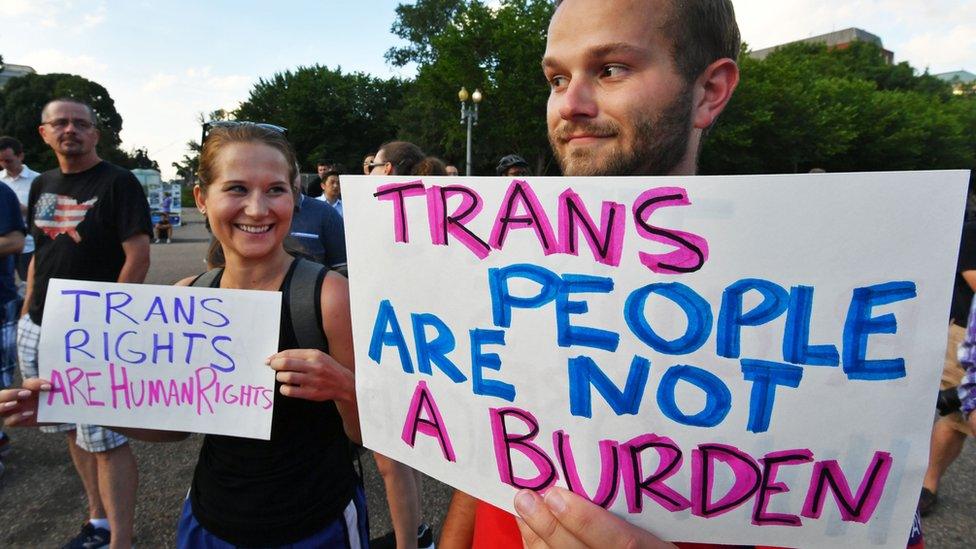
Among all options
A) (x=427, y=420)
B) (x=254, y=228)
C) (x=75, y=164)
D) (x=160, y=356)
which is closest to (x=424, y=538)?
(x=160, y=356)

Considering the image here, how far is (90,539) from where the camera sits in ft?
8.09

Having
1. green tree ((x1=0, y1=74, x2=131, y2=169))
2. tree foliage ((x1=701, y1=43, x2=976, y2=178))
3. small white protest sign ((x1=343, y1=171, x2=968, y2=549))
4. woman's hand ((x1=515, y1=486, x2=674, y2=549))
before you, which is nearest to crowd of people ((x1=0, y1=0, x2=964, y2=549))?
woman's hand ((x1=515, y1=486, x2=674, y2=549))

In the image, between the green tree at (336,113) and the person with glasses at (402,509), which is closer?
the person with glasses at (402,509)

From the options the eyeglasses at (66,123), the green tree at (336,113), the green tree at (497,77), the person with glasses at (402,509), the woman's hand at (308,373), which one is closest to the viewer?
the woman's hand at (308,373)

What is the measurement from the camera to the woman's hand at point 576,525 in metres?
0.75

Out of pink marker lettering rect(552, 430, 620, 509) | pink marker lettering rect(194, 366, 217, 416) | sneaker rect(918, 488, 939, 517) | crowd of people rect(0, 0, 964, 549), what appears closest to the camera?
pink marker lettering rect(552, 430, 620, 509)

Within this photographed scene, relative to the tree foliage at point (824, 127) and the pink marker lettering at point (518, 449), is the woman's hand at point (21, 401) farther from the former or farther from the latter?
the tree foliage at point (824, 127)

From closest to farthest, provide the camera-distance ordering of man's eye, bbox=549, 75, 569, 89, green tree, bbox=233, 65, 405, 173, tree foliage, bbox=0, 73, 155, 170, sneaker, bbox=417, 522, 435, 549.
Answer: man's eye, bbox=549, 75, 569, 89
sneaker, bbox=417, 522, 435, 549
tree foliage, bbox=0, 73, 155, 170
green tree, bbox=233, 65, 405, 173

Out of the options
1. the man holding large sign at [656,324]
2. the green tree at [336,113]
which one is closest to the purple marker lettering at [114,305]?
the man holding large sign at [656,324]

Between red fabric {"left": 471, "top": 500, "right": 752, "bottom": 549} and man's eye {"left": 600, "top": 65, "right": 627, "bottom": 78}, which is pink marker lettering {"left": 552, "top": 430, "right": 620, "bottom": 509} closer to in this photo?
red fabric {"left": 471, "top": 500, "right": 752, "bottom": 549}

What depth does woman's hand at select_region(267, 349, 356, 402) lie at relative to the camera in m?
1.29

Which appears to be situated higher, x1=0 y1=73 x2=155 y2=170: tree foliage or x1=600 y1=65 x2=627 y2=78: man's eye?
x1=0 y1=73 x2=155 y2=170: tree foliage

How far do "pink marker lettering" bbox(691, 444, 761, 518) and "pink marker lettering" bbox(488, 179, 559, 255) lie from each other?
37cm

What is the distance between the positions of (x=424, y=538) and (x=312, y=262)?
162cm
